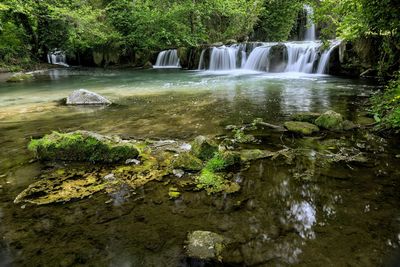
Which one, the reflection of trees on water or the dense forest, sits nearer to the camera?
the reflection of trees on water

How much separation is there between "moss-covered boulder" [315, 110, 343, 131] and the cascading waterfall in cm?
819

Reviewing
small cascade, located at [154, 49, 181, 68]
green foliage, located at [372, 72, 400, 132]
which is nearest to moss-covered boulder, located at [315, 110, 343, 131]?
green foliage, located at [372, 72, 400, 132]

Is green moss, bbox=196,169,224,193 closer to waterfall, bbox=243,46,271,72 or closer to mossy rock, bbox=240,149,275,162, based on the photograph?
mossy rock, bbox=240,149,275,162

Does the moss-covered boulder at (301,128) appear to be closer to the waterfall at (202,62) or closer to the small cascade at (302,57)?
the small cascade at (302,57)

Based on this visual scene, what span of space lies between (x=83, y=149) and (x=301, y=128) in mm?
3381

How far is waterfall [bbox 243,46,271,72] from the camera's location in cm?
1711

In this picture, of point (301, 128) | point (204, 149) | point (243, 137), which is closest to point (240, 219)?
point (204, 149)

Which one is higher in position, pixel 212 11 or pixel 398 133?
pixel 212 11

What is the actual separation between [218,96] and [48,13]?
1769cm

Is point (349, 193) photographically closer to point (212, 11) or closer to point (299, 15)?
point (212, 11)

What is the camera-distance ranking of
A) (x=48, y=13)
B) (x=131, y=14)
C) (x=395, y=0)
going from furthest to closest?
(x=131, y=14), (x=48, y=13), (x=395, y=0)

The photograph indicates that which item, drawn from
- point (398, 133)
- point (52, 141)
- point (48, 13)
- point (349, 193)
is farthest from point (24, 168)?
point (48, 13)

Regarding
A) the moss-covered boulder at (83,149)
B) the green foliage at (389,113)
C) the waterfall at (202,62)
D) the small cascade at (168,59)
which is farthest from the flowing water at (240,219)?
the small cascade at (168,59)

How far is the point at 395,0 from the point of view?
17.8 ft
